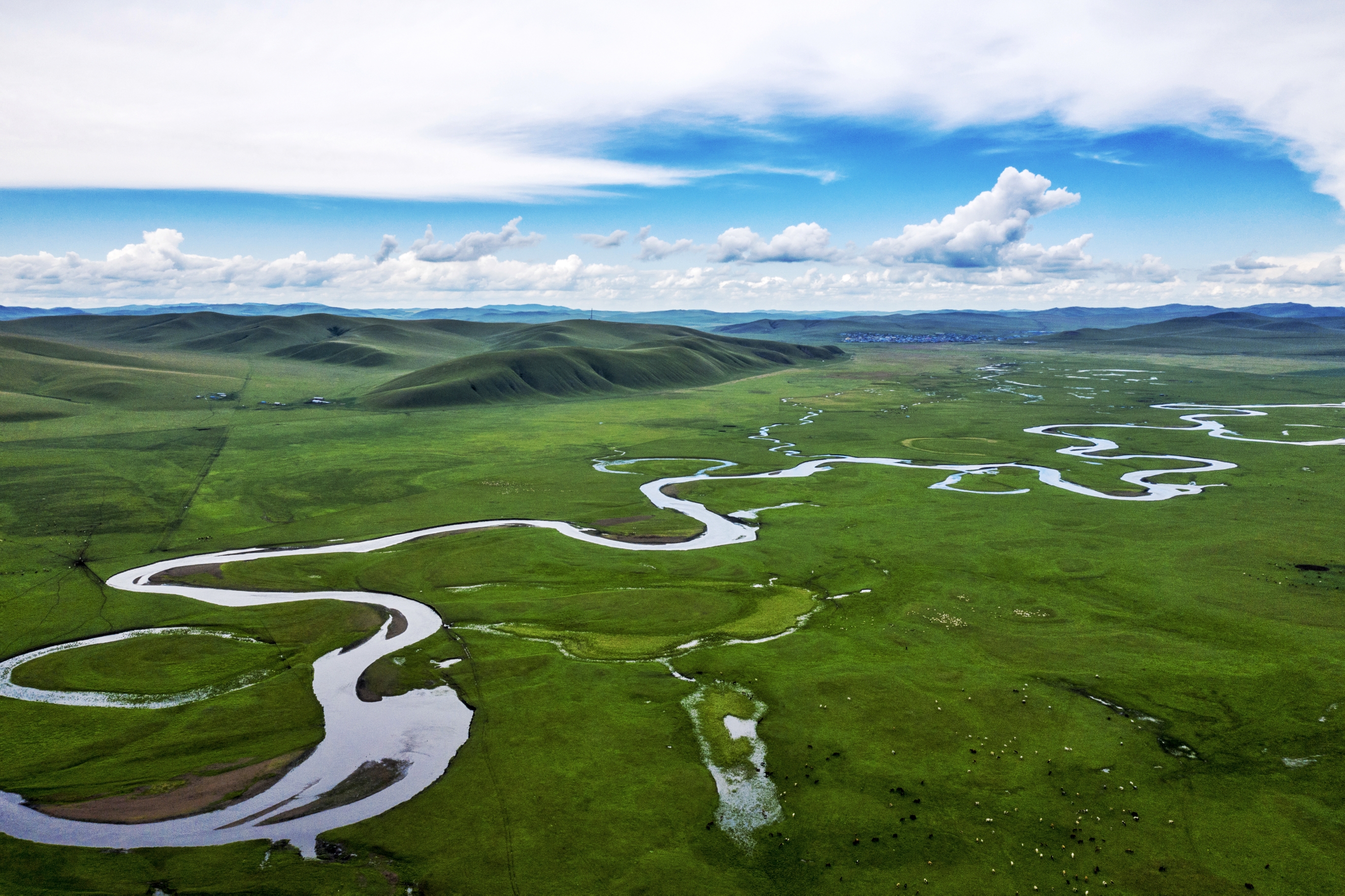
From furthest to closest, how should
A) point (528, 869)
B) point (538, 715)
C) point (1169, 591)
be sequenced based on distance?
1. point (1169, 591)
2. point (538, 715)
3. point (528, 869)

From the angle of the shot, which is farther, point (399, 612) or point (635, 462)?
point (635, 462)

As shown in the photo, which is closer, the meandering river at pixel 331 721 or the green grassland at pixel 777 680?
the green grassland at pixel 777 680

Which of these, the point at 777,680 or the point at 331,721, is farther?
the point at 777,680

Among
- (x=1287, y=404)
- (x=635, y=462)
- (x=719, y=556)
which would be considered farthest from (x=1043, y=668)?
(x=1287, y=404)

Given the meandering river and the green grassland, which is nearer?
the green grassland

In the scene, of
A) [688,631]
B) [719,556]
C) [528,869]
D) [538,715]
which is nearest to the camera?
[528,869]

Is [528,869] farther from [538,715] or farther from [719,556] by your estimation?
[719,556]

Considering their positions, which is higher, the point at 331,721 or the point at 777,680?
the point at 777,680

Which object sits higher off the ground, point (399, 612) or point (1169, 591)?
point (1169, 591)
